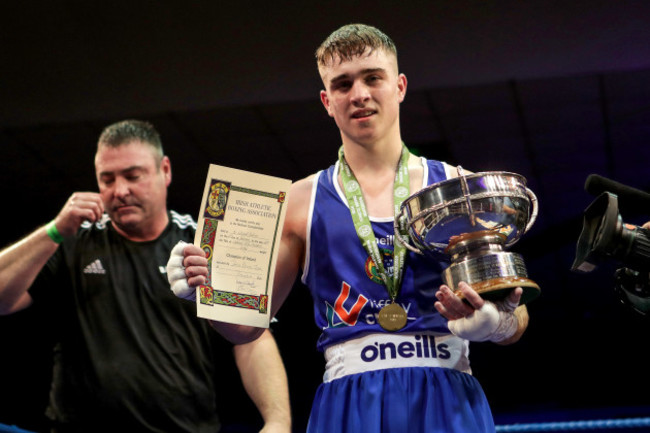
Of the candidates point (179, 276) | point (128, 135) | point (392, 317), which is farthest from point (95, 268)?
point (392, 317)

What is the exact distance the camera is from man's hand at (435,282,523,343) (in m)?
1.22

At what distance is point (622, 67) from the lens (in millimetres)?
4062

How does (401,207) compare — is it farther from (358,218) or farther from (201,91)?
(201,91)

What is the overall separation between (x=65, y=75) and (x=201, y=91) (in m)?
0.78

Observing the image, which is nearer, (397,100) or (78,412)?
(397,100)

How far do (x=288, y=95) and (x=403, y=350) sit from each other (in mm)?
3087

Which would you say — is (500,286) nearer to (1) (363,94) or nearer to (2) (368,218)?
(2) (368,218)

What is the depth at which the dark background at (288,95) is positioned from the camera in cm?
367

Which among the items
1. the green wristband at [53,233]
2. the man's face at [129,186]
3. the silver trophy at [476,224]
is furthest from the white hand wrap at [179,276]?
the man's face at [129,186]

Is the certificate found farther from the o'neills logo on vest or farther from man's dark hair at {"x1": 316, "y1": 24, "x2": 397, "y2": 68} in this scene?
man's dark hair at {"x1": 316, "y1": 24, "x2": 397, "y2": 68}

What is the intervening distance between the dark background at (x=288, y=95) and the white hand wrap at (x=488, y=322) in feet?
5.15

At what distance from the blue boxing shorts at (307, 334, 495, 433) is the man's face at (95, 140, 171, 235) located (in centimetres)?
96

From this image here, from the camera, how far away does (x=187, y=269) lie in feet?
4.47

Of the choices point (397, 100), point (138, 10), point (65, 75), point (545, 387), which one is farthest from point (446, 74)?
point (545, 387)
